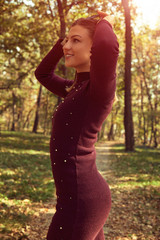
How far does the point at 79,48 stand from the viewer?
1.85 metres

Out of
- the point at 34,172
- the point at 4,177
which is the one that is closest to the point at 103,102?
the point at 4,177

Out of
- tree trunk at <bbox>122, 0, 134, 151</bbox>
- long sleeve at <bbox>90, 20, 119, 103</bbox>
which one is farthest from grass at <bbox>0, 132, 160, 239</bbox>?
tree trunk at <bbox>122, 0, 134, 151</bbox>

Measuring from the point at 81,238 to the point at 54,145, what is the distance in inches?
25.8

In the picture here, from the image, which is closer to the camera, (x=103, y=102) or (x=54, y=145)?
(x=103, y=102)

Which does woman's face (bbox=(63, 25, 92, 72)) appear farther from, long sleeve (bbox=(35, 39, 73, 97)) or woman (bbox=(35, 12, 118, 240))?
long sleeve (bbox=(35, 39, 73, 97))

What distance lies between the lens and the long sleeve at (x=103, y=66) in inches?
61.4

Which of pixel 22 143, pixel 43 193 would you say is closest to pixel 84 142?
pixel 43 193

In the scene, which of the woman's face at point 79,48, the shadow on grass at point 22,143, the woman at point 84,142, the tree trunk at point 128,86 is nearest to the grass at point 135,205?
the woman at point 84,142

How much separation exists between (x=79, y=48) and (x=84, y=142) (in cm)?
71

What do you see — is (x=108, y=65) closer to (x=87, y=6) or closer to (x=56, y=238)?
(x=56, y=238)

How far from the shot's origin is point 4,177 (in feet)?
27.0

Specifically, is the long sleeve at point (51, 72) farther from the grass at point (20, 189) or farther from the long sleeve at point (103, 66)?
the grass at point (20, 189)

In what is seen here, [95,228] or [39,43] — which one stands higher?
[39,43]

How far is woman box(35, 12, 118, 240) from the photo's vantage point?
1.59 m
